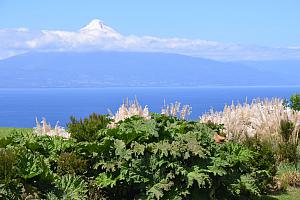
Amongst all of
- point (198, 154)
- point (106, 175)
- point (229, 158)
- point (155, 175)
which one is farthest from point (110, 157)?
point (229, 158)

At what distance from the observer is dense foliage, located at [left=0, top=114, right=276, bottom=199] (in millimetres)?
6801

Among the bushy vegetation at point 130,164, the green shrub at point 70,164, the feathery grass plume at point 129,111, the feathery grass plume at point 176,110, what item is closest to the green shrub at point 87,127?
the bushy vegetation at point 130,164

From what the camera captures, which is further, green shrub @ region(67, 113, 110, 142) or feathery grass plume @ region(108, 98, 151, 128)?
feathery grass plume @ region(108, 98, 151, 128)

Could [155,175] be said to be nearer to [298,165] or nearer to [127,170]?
[127,170]

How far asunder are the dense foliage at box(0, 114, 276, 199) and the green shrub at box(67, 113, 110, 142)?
0.05ft

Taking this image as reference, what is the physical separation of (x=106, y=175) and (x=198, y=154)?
125cm

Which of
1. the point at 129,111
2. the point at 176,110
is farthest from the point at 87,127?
the point at 176,110

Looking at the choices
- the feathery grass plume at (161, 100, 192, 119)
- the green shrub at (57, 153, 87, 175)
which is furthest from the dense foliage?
the feathery grass plume at (161, 100, 192, 119)

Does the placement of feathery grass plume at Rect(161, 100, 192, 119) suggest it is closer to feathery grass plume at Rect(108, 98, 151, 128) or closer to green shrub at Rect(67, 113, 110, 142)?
feathery grass plume at Rect(108, 98, 151, 128)

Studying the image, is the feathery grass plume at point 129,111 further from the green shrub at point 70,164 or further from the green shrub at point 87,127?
the green shrub at point 70,164

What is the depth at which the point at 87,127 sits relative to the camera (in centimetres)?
818

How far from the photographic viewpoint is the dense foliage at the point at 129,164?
680 centimetres

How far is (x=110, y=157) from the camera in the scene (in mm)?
7406

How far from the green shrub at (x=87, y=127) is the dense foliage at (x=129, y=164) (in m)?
0.01
